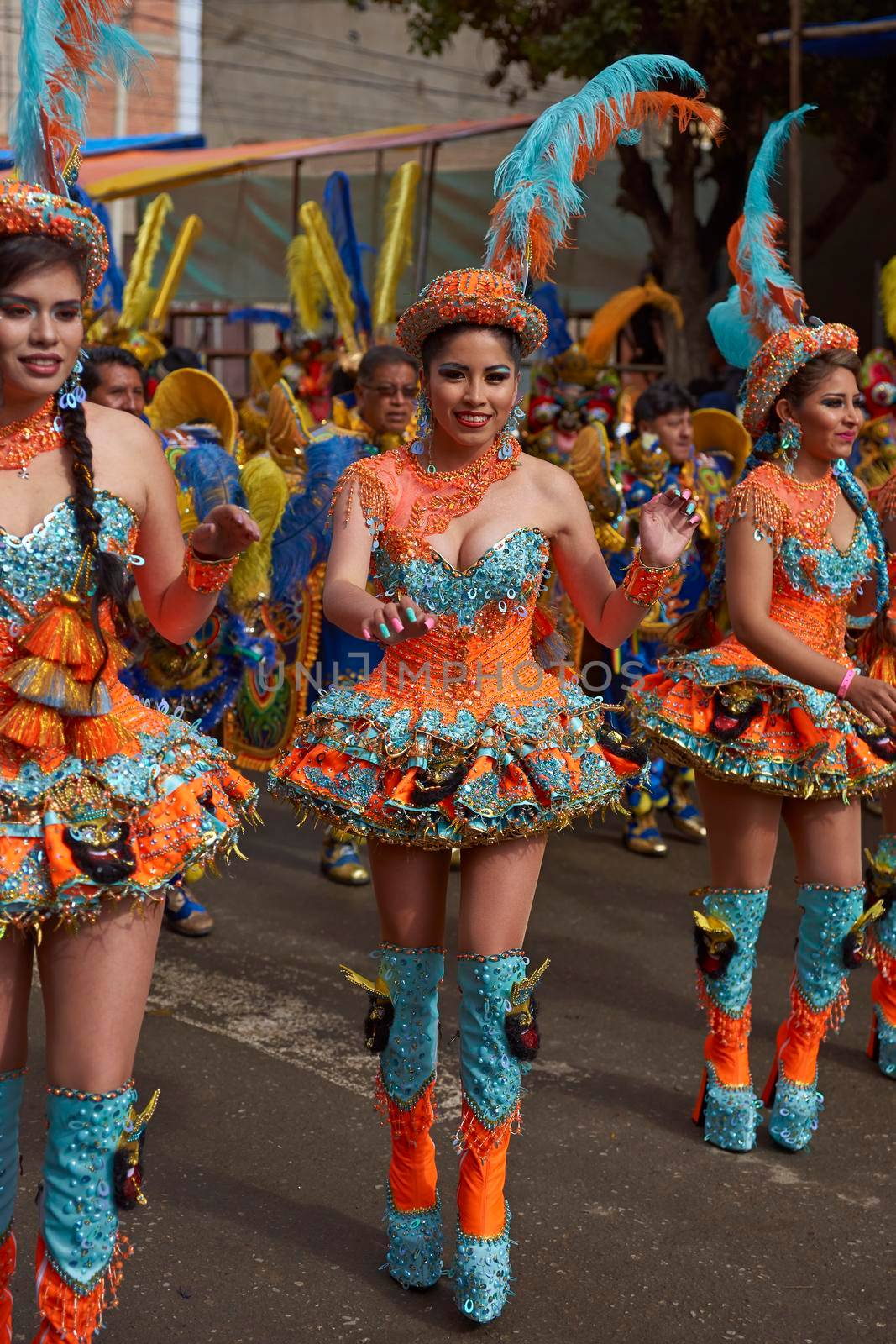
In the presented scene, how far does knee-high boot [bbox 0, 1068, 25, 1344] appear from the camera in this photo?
260 centimetres

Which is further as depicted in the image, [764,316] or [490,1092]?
[764,316]

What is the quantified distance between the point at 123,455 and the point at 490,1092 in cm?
151

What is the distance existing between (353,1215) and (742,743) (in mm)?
1529

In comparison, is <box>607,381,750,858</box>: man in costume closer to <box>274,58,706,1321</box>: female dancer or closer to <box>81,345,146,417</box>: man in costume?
<box>81,345,146,417</box>: man in costume

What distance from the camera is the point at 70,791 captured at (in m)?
2.55

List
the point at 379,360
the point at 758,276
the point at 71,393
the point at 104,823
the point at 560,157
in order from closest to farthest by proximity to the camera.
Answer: the point at 104,823
the point at 71,393
the point at 560,157
the point at 758,276
the point at 379,360

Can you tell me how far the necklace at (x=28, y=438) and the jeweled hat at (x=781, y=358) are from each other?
7.18ft

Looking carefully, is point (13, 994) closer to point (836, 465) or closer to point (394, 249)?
point (836, 465)

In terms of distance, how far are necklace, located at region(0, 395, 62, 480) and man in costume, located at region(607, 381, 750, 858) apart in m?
4.82

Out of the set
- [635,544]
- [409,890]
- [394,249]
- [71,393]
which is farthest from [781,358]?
[394,249]

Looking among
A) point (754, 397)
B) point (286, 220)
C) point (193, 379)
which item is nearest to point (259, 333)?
point (286, 220)

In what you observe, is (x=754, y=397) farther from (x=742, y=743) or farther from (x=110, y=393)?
(x=110, y=393)

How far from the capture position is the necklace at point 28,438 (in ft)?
8.59

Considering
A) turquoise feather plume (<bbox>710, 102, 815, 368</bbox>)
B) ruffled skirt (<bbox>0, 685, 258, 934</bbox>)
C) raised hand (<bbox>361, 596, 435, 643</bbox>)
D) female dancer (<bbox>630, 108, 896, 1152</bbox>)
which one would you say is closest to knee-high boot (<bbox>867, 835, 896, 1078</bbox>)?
female dancer (<bbox>630, 108, 896, 1152</bbox>)
